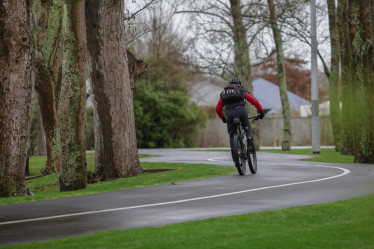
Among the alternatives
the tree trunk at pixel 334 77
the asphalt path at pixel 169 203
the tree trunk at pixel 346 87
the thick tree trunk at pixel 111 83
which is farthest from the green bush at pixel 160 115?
the asphalt path at pixel 169 203

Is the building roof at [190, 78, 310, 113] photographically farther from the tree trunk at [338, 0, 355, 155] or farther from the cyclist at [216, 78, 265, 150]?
the cyclist at [216, 78, 265, 150]

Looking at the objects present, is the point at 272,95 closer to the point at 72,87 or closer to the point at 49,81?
the point at 49,81

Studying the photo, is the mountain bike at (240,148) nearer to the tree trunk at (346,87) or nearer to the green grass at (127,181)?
the green grass at (127,181)

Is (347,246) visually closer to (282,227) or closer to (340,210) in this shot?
(282,227)

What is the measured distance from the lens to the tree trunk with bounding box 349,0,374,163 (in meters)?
20.8

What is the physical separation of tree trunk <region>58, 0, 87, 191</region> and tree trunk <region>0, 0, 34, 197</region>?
159 centimetres

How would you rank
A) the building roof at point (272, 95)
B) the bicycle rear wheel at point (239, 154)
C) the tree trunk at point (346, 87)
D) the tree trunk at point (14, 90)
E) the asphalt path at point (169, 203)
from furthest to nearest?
the building roof at point (272, 95), the tree trunk at point (346, 87), the bicycle rear wheel at point (239, 154), the tree trunk at point (14, 90), the asphalt path at point (169, 203)

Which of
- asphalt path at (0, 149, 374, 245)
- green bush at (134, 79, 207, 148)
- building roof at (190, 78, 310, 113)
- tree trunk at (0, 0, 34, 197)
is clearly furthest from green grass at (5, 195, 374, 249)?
building roof at (190, 78, 310, 113)

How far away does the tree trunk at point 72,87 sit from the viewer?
49.5ft

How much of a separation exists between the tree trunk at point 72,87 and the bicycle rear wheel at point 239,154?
3.37 meters

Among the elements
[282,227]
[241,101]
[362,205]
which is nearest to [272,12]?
[241,101]

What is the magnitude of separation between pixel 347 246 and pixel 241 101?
337 inches

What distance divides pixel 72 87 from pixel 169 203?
526 centimetres

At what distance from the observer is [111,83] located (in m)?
18.1
